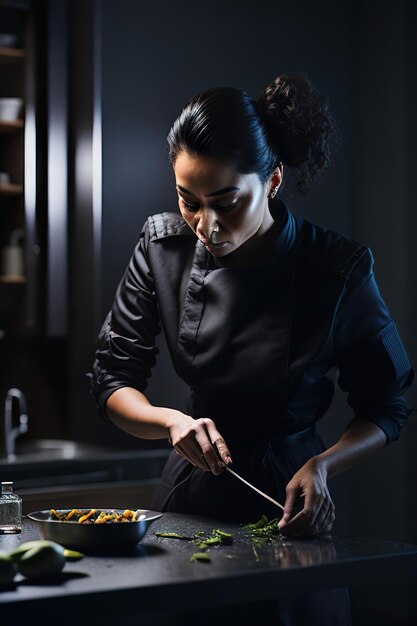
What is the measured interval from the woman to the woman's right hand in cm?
5

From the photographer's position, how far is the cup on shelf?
345cm

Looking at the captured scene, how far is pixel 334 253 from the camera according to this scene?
1.87m

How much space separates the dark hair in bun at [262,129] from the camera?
5.71ft

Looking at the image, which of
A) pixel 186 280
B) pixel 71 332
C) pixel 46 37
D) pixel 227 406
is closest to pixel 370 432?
pixel 227 406

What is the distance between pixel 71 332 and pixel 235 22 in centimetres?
135

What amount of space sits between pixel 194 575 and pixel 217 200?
72 centimetres

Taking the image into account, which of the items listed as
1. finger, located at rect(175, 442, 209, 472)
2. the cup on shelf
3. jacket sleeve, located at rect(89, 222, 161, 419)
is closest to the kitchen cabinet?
the cup on shelf

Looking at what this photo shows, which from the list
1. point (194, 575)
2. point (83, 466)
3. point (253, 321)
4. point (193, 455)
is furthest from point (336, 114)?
point (194, 575)

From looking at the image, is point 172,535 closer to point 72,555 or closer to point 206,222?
point 72,555

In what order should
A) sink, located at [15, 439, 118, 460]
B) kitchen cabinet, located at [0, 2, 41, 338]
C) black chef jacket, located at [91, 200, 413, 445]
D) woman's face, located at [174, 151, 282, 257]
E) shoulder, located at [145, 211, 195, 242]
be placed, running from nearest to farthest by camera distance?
woman's face, located at [174, 151, 282, 257] → black chef jacket, located at [91, 200, 413, 445] → shoulder, located at [145, 211, 195, 242] → sink, located at [15, 439, 118, 460] → kitchen cabinet, located at [0, 2, 41, 338]

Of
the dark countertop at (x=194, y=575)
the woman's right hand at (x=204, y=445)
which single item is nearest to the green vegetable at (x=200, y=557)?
the dark countertop at (x=194, y=575)

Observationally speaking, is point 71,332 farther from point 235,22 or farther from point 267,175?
point 267,175

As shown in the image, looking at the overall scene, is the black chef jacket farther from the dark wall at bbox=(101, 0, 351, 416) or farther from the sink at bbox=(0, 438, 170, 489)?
the dark wall at bbox=(101, 0, 351, 416)

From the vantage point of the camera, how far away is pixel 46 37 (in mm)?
3477
